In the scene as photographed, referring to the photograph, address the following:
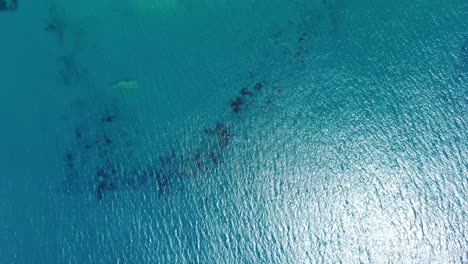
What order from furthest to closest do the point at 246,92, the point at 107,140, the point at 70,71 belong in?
the point at 70,71 < the point at 246,92 < the point at 107,140

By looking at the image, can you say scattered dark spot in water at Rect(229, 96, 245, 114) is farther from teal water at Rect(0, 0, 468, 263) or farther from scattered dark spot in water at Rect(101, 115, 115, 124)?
scattered dark spot in water at Rect(101, 115, 115, 124)

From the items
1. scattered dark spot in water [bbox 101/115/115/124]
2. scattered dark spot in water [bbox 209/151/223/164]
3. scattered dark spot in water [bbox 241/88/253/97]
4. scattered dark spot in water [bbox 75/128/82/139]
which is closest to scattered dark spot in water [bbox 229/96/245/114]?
scattered dark spot in water [bbox 241/88/253/97]

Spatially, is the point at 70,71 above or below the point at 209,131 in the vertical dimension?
above

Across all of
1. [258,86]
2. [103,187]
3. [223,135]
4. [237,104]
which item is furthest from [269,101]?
[103,187]

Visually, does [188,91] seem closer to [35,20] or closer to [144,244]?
[144,244]

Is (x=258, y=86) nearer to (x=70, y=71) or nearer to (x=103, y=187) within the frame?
(x=103, y=187)

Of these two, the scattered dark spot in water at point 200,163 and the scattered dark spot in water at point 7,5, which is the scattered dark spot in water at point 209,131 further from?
the scattered dark spot in water at point 7,5
